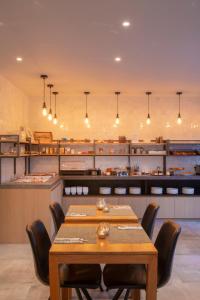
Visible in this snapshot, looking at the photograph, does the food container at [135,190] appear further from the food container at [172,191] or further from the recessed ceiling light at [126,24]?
the recessed ceiling light at [126,24]

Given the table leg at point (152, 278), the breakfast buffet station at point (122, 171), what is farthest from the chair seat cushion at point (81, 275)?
the breakfast buffet station at point (122, 171)

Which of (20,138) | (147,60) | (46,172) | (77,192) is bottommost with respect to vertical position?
(77,192)

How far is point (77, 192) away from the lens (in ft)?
19.7

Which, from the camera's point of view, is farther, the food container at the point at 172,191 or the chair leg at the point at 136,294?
the food container at the point at 172,191

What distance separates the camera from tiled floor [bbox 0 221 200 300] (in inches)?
112

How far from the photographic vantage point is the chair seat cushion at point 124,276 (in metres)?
2.19

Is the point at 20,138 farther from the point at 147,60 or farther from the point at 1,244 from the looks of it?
the point at 147,60

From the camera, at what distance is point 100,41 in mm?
3227

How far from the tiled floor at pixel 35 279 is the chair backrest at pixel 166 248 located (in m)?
0.67

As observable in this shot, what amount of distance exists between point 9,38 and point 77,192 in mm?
3715

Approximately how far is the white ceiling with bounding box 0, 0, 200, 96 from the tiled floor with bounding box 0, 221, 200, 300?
2861mm

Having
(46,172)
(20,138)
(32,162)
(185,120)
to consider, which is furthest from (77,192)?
(185,120)

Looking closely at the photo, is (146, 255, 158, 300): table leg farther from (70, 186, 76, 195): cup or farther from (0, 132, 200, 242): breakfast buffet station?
(70, 186, 76, 195): cup

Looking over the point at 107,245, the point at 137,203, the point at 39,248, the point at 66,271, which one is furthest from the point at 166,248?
the point at 137,203
